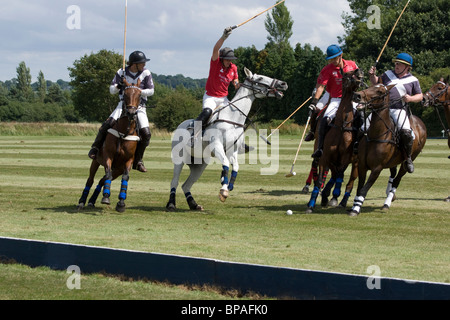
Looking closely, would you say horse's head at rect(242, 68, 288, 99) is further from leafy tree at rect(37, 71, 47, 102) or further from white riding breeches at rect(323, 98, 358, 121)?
leafy tree at rect(37, 71, 47, 102)

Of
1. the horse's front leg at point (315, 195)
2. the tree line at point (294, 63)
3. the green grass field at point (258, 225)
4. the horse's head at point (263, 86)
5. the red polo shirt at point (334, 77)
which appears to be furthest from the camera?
the tree line at point (294, 63)

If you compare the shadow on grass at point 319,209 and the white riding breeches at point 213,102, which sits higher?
the white riding breeches at point 213,102

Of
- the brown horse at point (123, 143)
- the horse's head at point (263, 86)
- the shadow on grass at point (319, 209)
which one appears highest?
the horse's head at point (263, 86)

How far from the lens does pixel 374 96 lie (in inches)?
464

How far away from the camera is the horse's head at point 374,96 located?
11.6 meters

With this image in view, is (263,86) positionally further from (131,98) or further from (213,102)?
(131,98)

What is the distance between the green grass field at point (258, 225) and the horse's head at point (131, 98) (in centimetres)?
176

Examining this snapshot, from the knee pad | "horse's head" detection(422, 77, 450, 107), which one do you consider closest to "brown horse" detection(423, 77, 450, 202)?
"horse's head" detection(422, 77, 450, 107)

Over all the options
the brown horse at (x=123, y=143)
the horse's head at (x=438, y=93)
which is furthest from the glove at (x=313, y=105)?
the brown horse at (x=123, y=143)

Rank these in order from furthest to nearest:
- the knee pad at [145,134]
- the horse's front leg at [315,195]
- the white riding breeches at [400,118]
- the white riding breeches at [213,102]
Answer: the white riding breeches at [213,102] → the knee pad at [145,134] → the horse's front leg at [315,195] → the white riding breeches at [400,118]

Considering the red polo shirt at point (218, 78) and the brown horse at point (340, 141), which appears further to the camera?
the red polo shirt at point (218, 78)

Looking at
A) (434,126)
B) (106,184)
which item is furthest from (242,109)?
(434,126)

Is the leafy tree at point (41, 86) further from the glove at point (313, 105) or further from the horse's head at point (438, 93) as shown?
the glove at point (313, 105)
